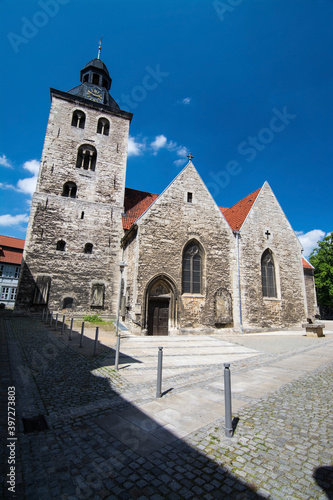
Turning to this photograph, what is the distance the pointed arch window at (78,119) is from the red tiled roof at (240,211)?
1514cm

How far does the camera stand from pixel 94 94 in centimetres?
2194

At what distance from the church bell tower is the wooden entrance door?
561 cm

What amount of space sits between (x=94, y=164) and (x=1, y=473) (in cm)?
2094

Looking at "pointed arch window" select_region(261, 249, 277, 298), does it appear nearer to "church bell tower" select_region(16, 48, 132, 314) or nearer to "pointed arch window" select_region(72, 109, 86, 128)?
"church bell tower" select_region(16, 48, 132, 314)

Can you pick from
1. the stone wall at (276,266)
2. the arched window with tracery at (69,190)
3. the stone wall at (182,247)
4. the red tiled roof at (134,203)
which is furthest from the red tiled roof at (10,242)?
the stone wall at (276,266)

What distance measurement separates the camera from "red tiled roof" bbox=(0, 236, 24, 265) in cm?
3791

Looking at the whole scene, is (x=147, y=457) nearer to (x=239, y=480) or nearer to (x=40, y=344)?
(x=239, y=480)

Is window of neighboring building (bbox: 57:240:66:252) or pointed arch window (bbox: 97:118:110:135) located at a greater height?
pointed arch window (bbox: 97:118:110:135)

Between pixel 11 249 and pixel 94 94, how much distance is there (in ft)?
98.0

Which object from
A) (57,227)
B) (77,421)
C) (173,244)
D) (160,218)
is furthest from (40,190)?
(77,421)

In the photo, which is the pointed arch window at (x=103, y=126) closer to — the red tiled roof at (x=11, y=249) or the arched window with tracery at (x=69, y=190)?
the arched window with tracery at (x=69, y=190)

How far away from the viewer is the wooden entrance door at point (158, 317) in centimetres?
1332

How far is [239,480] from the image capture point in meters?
2.46

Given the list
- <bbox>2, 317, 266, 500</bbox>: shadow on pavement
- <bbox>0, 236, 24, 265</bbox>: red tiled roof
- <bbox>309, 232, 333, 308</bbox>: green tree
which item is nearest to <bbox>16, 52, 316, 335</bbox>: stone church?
<bbox>2, 317, 266, 500</bbox>: shadow on pavement
